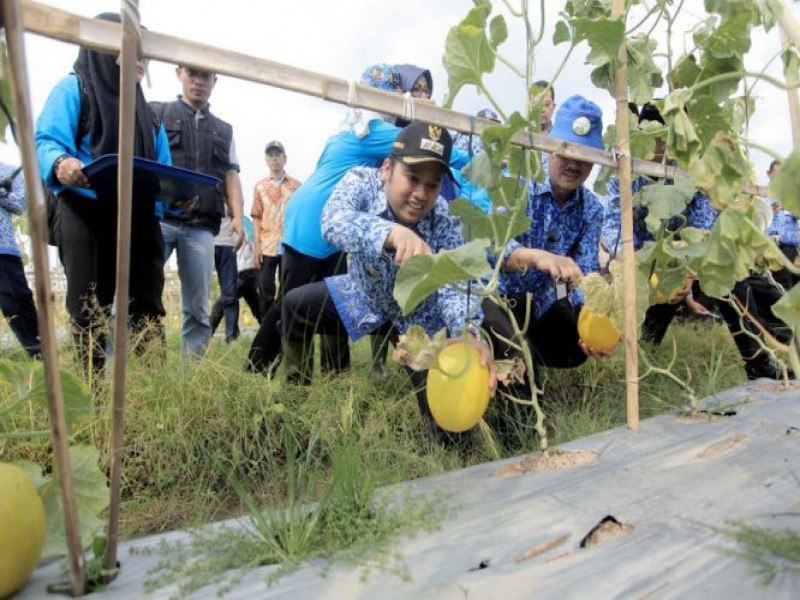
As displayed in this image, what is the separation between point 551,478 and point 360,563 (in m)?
0.52

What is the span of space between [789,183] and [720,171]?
18.8 inches

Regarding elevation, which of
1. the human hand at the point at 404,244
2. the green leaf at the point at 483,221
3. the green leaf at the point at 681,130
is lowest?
the human hand at the point at 404,244

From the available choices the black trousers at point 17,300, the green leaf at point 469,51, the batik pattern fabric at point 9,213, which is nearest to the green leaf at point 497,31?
the green leaf at point 469,51

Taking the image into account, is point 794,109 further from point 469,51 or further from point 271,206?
point 271,206

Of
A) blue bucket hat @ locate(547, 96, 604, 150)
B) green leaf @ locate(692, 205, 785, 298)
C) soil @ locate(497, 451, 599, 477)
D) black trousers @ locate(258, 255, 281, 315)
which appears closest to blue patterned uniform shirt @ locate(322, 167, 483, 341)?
soil @ locate(497, 451, 599, 477)

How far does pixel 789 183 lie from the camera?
802 mm

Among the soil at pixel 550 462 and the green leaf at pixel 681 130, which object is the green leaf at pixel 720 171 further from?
the soil at pixel 550 462

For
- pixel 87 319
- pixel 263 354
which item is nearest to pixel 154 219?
pixel 87 319

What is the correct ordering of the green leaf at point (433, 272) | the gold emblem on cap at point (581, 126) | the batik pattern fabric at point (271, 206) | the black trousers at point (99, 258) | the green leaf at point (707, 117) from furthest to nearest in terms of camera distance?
the batik pattern fabric at point (271, 206) → the gold emblem on cap at point (581, 126) → the black trousers at point (99, 258) → the green leaf at point (707, 117) → the green leaf at point (433, 272)

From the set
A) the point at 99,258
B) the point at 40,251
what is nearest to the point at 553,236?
the point at 99,258

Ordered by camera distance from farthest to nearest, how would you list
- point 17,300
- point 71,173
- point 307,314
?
point 17,300, point 307,314, point 71,173

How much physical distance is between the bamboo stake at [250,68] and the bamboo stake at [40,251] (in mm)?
222

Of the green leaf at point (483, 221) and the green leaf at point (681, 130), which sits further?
the green leaf at point (483, 221)

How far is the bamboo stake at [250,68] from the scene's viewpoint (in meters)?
0.86
